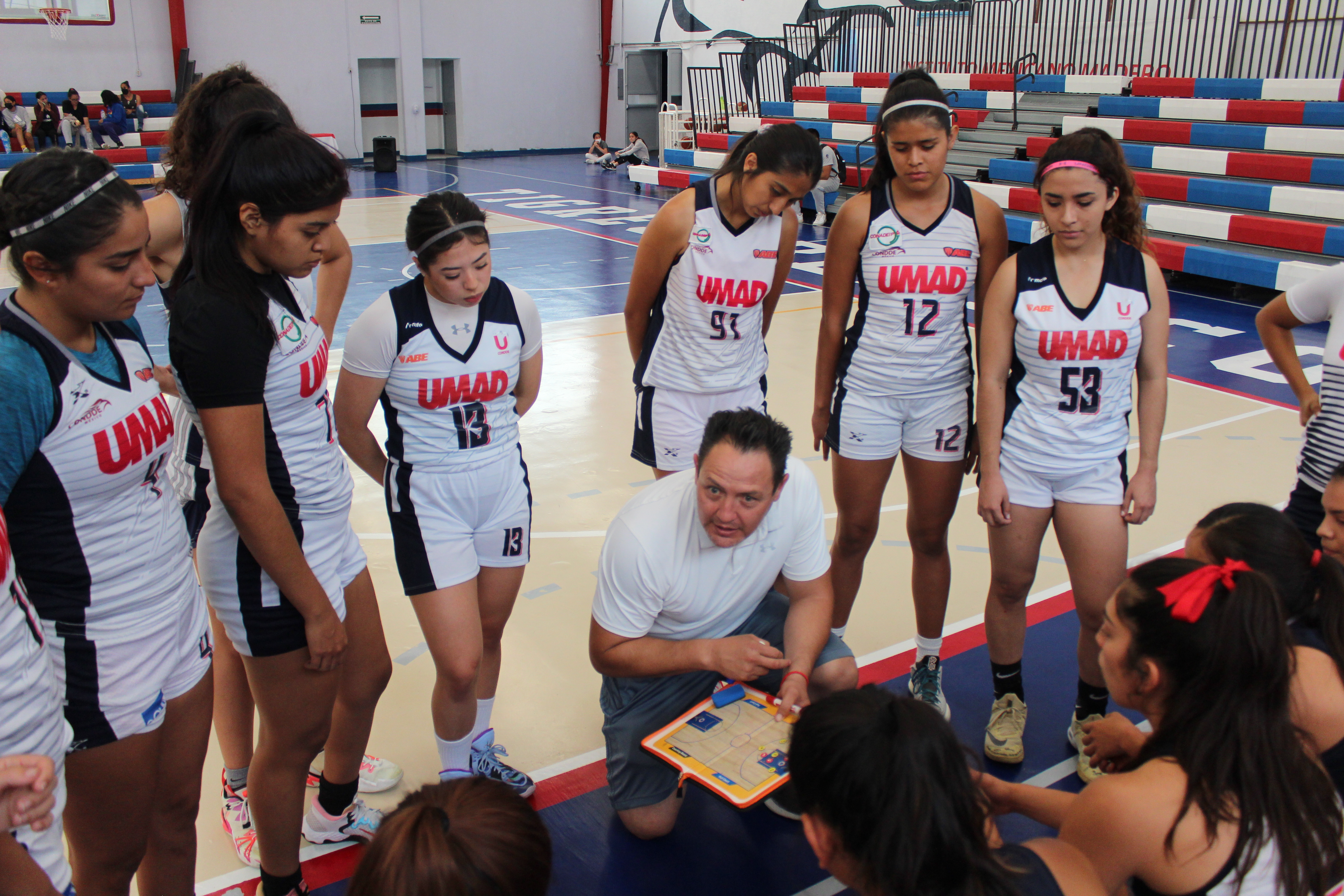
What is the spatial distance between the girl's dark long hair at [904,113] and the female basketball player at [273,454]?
1588 mm

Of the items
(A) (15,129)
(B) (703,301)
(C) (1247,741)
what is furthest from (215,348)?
(A) (15,129)

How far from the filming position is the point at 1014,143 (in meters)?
13.1

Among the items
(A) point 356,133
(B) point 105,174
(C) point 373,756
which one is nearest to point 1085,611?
(C) point 373,756

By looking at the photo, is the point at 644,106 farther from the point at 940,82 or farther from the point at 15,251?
the point at 15,251

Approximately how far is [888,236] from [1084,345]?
633mm

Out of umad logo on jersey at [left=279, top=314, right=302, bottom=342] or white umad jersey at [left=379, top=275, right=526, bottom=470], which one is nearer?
umad logo on jersey at [left=279, top=314, right=302, bottom=342]

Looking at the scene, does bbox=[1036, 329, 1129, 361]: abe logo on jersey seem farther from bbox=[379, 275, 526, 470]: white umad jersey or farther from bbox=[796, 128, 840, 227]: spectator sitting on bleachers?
bbox=[796, 128, 840, 227]: spectator sitting on bleachers

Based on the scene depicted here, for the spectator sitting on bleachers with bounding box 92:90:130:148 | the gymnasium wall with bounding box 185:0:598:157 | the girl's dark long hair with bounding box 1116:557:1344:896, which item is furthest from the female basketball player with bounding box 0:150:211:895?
the gymnasium wall with bounding box 185:0:598:157

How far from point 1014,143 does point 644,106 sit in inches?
624

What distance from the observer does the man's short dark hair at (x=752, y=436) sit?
89.7 inches

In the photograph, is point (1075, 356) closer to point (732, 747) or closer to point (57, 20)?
point (732, 747)

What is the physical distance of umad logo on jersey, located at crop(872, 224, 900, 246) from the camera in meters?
2.89

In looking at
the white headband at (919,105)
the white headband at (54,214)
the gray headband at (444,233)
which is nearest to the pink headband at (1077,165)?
the white headband at (919,105)

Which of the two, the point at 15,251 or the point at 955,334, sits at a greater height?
the point at 15,251
